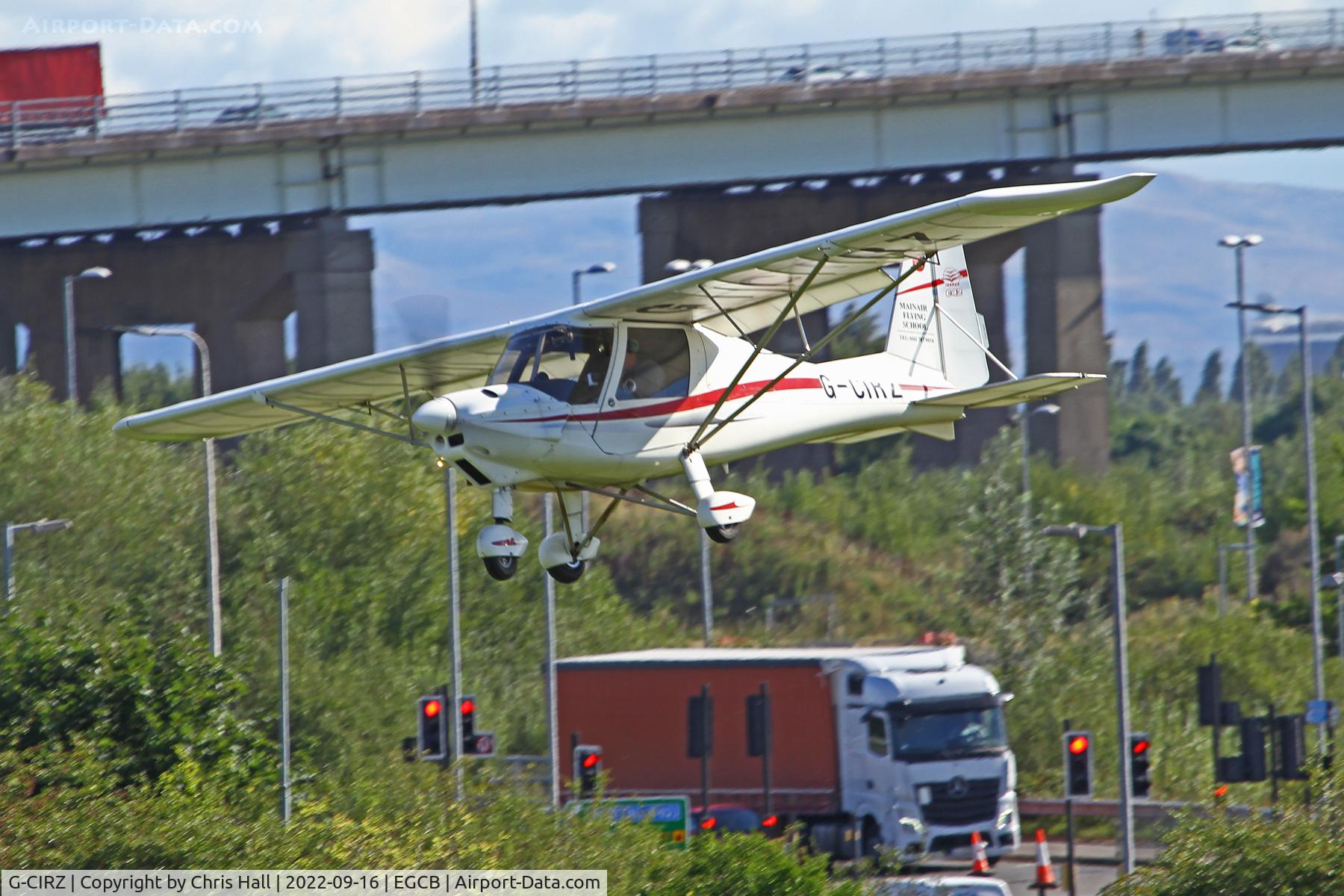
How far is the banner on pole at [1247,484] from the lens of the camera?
174 feet

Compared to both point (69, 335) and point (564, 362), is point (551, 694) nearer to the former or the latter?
point (564, 362)

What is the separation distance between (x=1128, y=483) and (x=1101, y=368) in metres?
19.1

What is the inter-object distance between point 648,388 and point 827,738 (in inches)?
567

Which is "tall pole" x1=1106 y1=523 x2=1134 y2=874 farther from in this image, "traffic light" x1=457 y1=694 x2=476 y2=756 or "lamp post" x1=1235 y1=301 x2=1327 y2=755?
"traffic light" x1=457 y1=694 x2=476 y2=756

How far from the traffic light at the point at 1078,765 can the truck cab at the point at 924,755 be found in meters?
1.77

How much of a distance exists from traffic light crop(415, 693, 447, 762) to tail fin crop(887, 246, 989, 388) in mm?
11713

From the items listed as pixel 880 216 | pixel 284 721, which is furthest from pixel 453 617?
pixel 880 216

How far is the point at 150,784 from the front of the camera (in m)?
24.2

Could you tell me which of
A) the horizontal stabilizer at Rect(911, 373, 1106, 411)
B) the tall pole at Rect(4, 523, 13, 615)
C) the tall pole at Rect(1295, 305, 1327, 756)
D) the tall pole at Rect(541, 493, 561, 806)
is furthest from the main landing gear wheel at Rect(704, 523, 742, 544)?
the tall pole at Rect(1295, 305, 1327, 756)

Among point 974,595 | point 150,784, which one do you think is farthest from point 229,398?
point 974,595

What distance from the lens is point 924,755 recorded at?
29.5 meters

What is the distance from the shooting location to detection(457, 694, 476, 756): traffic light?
100 feet

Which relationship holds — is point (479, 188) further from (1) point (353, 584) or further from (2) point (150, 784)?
(2) point (150, 784)

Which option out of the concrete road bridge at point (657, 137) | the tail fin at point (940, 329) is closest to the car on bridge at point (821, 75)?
the concrete road bridge at point (657, 137)
